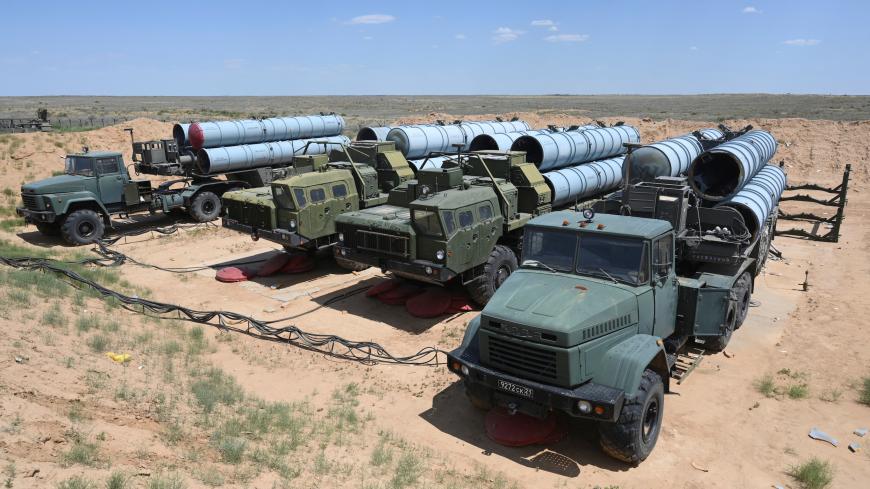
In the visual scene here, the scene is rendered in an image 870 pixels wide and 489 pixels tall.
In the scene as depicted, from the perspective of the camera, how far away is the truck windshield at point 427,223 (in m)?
11.3

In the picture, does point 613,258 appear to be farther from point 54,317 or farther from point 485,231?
point 54,317

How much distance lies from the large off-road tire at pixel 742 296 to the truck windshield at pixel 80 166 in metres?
17.4

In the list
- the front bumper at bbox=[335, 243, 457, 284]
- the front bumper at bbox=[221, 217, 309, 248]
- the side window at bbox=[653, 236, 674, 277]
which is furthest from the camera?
the front bumper at bbox=[221, 217, 309, 248]

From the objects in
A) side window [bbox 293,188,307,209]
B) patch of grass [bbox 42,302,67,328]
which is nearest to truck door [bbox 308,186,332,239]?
side window [bbox 293,188,307,209]

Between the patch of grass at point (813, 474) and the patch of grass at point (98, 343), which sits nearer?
the patch of grass at point (813, 474)

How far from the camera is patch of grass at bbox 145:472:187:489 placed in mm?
5359

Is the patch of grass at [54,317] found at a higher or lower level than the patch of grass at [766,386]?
higher

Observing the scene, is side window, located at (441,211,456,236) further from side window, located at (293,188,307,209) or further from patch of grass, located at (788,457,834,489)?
patch of grass, located at (788,457,834,489)

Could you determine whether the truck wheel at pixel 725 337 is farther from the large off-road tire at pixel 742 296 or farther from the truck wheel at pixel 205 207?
the truck wheel at pixel 205 207

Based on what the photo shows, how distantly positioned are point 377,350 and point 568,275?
4.02 metres

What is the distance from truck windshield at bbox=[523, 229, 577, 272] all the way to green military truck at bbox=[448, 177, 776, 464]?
0.04 feet

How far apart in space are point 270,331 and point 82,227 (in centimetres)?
1011

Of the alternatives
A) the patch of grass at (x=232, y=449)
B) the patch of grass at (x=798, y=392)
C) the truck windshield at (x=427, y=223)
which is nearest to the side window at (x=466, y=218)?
the truck windshield at (x=427, y=223)

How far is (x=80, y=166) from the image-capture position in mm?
18250
